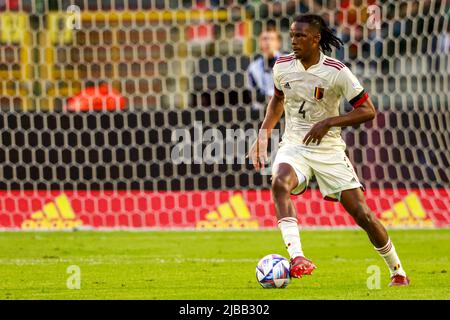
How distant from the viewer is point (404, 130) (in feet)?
46.0

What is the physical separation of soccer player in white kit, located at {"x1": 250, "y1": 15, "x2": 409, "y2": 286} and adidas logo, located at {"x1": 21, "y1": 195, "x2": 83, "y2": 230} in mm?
5779

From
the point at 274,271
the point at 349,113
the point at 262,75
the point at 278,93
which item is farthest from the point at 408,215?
the point at 274,271

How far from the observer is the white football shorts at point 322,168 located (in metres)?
8.50

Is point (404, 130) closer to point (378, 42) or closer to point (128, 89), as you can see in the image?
point (378, 42)

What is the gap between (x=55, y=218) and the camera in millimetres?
14133

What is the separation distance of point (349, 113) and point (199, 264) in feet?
8.92

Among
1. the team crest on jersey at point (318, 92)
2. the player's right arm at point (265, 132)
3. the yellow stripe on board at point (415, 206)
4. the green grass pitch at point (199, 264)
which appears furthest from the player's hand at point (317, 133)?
the yellow stripe on board at point (415, 206)

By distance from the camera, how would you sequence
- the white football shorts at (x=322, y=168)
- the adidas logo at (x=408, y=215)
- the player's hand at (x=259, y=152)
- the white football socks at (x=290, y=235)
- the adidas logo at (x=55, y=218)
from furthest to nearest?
the adidas logo at (x=55, y=218)
the adidas logo at (x=408, y=215)
the player's hand at (x=259, y=152)
the white football shorts at (x=322, y=168)
the white football socks at (x=290, y=235)

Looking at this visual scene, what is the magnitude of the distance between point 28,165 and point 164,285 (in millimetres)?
5840

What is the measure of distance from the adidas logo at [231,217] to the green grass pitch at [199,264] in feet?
0.98

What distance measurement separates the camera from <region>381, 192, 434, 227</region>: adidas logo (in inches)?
551

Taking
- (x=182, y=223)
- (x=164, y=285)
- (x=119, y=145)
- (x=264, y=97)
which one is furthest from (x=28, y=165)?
(x=164, y=285)

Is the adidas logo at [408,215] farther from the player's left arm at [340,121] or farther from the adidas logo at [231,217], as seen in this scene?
the player's left arm at [340,121]

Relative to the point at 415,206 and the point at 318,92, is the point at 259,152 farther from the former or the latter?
the point at 415,206
